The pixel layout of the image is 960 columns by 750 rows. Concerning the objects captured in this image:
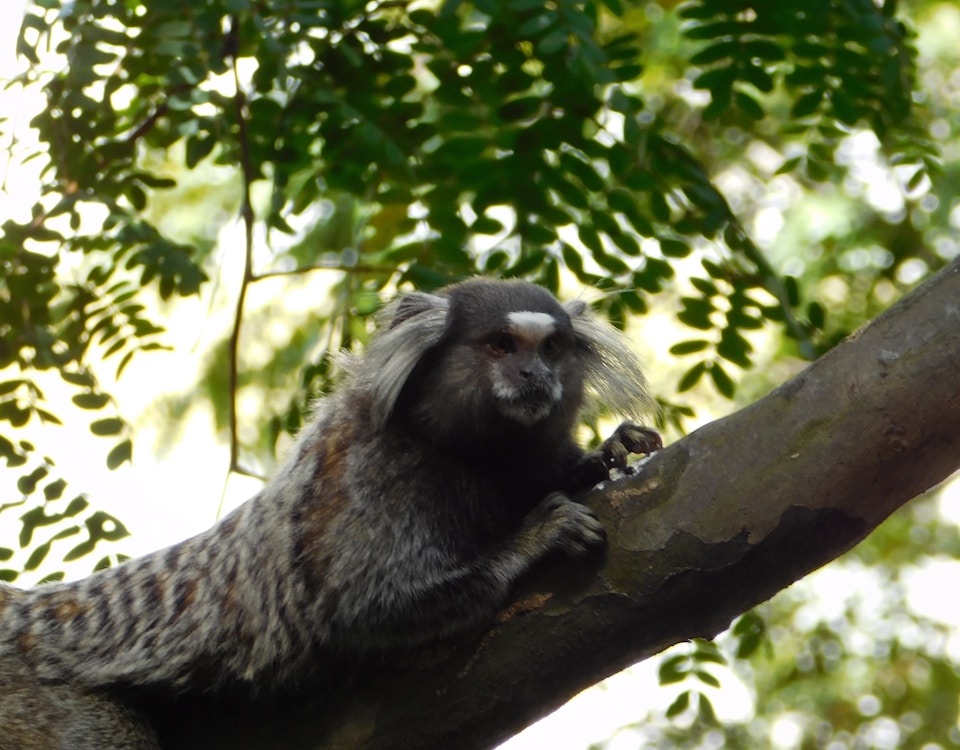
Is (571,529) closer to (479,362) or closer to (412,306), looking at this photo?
(479,362)

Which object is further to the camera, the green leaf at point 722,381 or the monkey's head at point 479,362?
the green leaf at point 722,381

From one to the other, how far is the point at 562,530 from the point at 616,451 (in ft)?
1.59

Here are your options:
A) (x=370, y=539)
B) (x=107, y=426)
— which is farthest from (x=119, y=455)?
(x=370, y=539)

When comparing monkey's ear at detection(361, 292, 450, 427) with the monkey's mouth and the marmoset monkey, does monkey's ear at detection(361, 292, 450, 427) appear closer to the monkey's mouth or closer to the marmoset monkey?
the marmoset monkey

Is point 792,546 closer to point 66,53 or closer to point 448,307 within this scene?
point 448,307

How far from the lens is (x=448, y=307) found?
3.59m

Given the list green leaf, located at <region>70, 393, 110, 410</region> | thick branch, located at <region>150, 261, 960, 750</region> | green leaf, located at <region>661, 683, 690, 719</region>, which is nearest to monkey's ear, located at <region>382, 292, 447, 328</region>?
thick branch, located at <region>150, 261, 960, 750</region>

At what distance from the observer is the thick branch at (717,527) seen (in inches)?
103

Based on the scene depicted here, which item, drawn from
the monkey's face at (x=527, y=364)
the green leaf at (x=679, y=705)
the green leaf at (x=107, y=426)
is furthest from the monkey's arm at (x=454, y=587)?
the green leaf at (x=107, y=426)

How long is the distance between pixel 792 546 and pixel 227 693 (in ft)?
5.17

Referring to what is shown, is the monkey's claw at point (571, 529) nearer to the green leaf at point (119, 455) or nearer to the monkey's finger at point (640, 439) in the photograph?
the monkey's finger at point (640, 439)

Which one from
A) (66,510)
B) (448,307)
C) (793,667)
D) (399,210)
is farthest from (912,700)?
(66,510)

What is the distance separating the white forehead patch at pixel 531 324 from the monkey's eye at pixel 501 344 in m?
0.04

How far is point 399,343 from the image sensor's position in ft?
11.4
